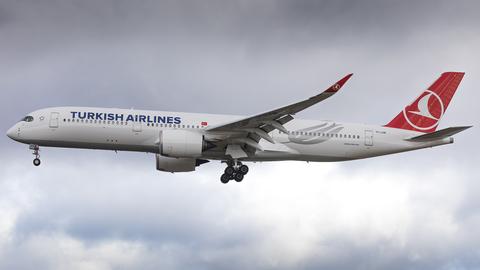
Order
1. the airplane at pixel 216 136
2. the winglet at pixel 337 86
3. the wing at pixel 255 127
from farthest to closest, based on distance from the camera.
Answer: the airplane at pixel 216 136 < the wing at pixel 255 127 < the winglet at pixel 337 86

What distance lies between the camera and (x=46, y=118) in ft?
104

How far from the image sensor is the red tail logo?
1446 inches

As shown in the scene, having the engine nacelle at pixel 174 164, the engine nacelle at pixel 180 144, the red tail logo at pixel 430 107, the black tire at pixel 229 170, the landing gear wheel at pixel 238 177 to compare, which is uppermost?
the red tail logo at pixel 430 107

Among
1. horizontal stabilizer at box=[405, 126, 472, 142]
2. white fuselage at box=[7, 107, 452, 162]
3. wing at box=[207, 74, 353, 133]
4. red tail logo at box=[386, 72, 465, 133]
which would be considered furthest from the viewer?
red tail logo at box=[386, 72, 465, 133]

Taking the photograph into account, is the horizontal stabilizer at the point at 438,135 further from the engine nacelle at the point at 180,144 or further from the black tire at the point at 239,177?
the engine nacelle at the point at 180,144

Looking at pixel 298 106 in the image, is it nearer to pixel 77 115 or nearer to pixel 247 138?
pixel 247 138

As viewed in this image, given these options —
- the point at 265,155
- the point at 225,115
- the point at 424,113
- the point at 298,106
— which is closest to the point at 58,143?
the point at 225,115

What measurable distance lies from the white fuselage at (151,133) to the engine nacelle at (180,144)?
36.7 inches

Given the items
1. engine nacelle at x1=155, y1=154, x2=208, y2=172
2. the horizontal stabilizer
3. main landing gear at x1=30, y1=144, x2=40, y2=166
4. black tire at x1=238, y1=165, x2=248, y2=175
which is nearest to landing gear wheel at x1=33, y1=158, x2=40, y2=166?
main landing gear at x1=30, y1=144, x2=40, y2=166

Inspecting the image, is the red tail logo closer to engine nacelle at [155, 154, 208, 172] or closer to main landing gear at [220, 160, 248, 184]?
main landing gear at [220, 160, 248, 184]

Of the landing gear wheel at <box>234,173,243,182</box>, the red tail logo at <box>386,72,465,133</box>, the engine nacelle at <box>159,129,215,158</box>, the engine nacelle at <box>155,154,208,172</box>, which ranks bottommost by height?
the landing gear wheel at <box>234,173,243,182</box>

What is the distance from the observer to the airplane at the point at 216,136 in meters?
30.0

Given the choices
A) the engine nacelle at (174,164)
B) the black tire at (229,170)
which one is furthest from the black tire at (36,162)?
the black tire at (229,170)

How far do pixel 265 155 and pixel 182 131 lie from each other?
6.17m
